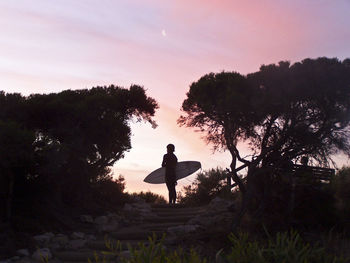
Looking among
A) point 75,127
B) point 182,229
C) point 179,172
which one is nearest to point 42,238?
point 182,229

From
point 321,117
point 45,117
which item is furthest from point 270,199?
point 45,117

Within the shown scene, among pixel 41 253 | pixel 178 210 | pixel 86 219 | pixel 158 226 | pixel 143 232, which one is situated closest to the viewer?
pixel 41 253

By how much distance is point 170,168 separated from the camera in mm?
18297

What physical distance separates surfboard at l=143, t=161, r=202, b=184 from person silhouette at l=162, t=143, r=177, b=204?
872mm

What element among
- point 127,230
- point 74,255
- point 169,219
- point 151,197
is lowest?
point 74,255

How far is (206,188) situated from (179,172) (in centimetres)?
135

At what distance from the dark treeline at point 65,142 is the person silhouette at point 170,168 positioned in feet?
5.96

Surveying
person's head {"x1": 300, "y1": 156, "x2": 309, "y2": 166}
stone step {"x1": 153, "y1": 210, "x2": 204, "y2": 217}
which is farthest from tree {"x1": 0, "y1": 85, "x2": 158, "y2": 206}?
person's head {"x1": 300, "y1": 156, "x2": 309, "y2": 166}

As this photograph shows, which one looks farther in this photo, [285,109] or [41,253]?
[285,109]

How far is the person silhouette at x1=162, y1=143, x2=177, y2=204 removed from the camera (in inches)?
720

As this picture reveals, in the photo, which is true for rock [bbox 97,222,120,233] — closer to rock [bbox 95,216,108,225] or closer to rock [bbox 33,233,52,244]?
rock [bbox 95,216,108,225]

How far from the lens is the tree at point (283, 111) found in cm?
1373

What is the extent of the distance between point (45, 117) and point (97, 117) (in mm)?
1910

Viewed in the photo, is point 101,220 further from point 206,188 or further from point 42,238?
point 206,188
